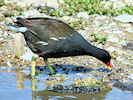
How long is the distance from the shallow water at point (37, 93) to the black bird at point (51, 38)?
83 cm

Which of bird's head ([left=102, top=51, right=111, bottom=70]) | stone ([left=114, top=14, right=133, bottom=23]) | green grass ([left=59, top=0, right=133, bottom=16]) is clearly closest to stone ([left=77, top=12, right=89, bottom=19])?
green grass ([left=59, top=0, right=133, bottom=16])

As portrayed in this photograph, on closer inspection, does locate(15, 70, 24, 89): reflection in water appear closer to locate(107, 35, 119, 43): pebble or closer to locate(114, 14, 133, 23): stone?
locate(107, 35, 119, 43): pebble

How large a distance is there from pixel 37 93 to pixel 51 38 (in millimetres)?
1673

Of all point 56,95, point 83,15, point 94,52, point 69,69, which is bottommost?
point 69,69

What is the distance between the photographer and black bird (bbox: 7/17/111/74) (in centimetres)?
796

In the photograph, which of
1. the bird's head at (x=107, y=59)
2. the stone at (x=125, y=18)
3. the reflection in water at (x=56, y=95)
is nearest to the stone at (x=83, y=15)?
the stone at (x=125, y=18)

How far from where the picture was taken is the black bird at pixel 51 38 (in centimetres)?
796

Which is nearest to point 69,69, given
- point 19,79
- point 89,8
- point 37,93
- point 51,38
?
point 51,38

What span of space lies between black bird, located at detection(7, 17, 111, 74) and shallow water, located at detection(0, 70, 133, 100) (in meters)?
0.83

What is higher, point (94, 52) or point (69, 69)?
point (94, 52)

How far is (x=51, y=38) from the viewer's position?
7988 millimetres

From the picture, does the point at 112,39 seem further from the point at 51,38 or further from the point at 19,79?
the point at 19,79

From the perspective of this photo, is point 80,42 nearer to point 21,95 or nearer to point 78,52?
point 78,52

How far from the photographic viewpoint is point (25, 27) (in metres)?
8.10
